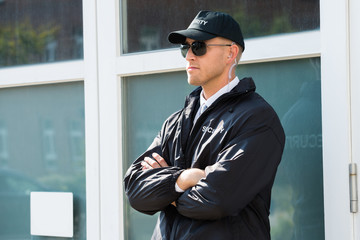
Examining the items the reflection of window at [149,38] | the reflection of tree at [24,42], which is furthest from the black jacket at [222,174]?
the reflection of tree at [24,42]

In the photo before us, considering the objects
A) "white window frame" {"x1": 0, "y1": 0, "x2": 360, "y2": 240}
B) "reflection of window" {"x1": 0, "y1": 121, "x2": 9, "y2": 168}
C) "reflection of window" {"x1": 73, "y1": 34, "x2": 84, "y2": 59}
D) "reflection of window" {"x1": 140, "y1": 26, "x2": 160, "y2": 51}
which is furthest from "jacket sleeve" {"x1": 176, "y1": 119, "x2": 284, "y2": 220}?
"reflection of window" {"x1": 0, "y1": 121, "x2": 9, "y2": 168}

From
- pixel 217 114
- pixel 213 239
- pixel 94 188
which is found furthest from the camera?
pixel 94 188

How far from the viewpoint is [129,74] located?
3.89 m

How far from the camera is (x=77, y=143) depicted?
418 cm

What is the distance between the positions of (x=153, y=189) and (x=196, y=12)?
142 centimetres

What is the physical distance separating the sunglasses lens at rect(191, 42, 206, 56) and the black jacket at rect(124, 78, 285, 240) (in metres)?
0.24

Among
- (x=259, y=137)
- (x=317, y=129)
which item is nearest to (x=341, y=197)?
(x=317, y=129)

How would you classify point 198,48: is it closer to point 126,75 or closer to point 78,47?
point 126,75

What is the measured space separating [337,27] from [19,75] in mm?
2427

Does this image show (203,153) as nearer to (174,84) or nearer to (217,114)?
(217,114)

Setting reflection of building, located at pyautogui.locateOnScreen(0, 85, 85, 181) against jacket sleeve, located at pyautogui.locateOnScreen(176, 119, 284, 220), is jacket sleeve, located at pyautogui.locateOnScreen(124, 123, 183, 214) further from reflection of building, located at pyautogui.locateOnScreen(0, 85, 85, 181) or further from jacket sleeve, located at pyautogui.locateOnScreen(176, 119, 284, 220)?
reflection of building, located at pyautogui.locateOnScreen(0, 85, 85, 181)

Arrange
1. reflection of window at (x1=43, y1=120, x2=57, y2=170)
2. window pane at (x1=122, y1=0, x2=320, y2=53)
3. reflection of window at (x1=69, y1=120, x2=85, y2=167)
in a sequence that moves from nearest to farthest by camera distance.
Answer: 1. window pane at (x1=122, y1=0, x2=320, y2=53)
2. reflection of window at (x1=69, y1=120, x2=85, y2=167)
3. reflection of window at (x1=43, y1=120, x2=57, y2=170)

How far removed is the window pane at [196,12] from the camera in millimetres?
3289

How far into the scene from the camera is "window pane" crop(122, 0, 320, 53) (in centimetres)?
329
